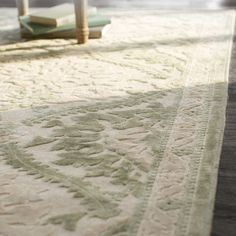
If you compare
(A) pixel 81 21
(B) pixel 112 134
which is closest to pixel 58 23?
(A) pixel 81 21

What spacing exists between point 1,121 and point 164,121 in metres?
0.51

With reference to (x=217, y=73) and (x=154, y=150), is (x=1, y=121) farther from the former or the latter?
Result: (x=217, y=73)

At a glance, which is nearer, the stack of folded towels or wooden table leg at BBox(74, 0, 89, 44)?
wooden table leg at BBox(74, 0, 89, 44)

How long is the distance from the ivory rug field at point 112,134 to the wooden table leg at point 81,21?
61 mm

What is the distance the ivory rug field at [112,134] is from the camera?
3.13 ft

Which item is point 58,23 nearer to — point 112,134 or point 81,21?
point 81,21

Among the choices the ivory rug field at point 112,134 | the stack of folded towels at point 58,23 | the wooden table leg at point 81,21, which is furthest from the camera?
the stack of folded towels at point 58,23

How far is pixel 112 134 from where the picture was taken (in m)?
1.32

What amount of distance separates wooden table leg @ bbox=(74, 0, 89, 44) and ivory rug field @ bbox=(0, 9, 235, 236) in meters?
0.06

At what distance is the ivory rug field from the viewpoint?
95cm

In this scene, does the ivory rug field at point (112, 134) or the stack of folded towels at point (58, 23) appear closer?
the ivory rug field at point (112, 134)

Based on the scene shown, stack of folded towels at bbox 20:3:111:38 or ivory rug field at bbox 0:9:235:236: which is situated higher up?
stack of folded towels at bbox 20:3:111:38

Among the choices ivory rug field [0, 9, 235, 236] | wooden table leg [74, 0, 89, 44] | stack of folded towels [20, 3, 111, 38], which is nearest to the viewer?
ivory rug field [0, 9, 235, 236]

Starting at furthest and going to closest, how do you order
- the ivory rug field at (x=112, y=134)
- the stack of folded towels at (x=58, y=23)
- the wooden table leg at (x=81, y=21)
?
1. the stack of folded towels at (x=58, y=23)
2. the wooden table leg at (x=81, y=21)
3. the ivory rug field at (x=112, y=134)
